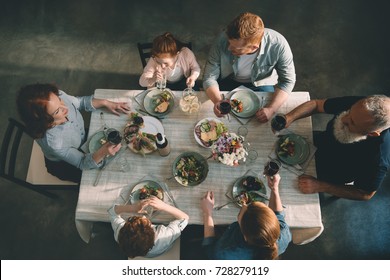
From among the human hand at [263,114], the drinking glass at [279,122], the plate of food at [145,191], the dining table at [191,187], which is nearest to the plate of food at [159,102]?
the dining table at [191,187]

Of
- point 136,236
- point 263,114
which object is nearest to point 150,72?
point 263,114

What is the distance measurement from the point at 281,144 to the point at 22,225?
8.71ft

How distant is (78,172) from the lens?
2.55m

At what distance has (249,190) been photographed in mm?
2078

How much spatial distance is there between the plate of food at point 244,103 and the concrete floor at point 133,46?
4.68 feet

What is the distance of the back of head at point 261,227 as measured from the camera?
5.71 feet

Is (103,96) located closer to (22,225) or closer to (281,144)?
(281,144)

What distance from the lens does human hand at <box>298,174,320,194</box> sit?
2055 millimetres

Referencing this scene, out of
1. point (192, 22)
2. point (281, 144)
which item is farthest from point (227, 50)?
point (192, 22)

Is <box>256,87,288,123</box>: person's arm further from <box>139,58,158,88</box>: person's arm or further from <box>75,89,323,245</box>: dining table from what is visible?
<box>139,58,158,88</box>: person's arm

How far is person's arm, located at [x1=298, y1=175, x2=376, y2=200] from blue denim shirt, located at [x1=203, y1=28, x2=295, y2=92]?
2.43ft

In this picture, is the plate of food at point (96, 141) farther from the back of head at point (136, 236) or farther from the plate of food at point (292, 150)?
the plate of food at point (292, 150)

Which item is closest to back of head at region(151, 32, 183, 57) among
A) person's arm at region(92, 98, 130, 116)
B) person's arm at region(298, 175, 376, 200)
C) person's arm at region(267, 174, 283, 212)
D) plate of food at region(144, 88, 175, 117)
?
plate of food at region(144, 88, 175, 117)

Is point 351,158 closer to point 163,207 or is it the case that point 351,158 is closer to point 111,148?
point 163,207
